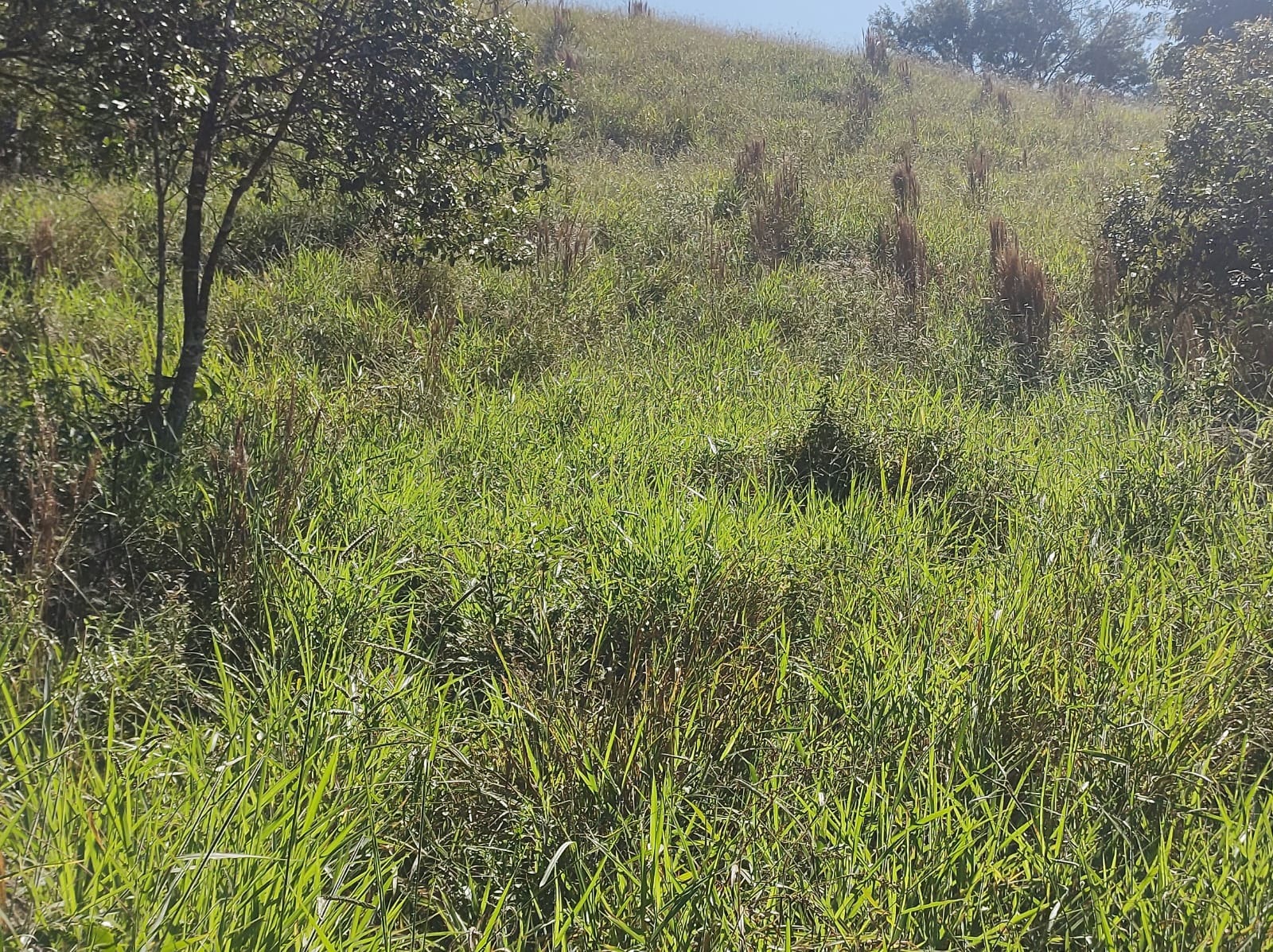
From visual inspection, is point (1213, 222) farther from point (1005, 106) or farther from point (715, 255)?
point (1005, 106)

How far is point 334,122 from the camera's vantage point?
3639mm

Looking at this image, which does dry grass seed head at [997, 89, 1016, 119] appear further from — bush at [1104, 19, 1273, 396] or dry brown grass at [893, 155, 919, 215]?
bush at [1104, 19, 1273, 396]

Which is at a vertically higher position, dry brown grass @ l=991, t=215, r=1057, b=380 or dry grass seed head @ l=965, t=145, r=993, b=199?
dry grass seed head @ l=965, t=145, r=993, b=199

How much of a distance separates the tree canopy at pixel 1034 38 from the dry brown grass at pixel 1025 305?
3092 cm

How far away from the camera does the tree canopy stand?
3347 cm

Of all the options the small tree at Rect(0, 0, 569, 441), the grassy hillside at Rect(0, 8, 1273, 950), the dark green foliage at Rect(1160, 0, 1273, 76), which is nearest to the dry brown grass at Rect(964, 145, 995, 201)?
the grassy hillside at Rect(0, 8, 1273, 950)

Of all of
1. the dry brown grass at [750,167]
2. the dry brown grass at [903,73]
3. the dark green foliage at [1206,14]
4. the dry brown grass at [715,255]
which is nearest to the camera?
the dry brown grass at [715,255]

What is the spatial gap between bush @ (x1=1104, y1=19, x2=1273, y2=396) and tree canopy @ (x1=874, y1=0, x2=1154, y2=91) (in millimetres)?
30041

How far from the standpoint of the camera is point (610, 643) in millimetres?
2543

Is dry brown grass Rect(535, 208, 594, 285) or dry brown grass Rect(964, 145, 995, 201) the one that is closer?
dry brown grass Rect(535, 208, 594, 285)

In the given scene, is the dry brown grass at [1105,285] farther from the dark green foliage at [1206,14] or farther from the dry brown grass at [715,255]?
the dark green foliage at [1206,14]

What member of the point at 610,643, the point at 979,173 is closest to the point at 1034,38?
the point at 979,173

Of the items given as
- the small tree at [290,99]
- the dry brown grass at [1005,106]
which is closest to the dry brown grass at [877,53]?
the dry brown grass at [1005,106]

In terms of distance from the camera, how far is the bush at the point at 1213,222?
17.4 ft
